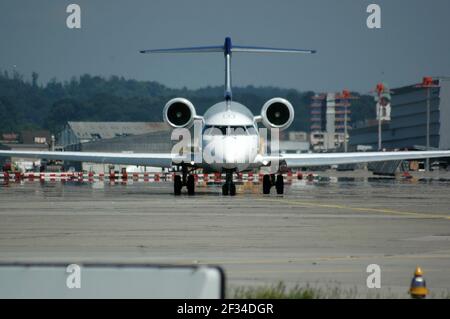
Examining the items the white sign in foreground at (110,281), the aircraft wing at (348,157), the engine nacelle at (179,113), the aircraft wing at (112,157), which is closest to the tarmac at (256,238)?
the white sign in foreground at (110,281)

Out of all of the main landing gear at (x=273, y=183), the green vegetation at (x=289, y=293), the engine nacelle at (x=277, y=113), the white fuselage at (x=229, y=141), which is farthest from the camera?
the engine nacelle at (x=277, y=113)

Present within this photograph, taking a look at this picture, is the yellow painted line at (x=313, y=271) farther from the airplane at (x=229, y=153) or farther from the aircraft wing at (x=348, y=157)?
the aircraft wing at (x=348, y=157)

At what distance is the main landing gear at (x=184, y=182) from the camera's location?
37.8m

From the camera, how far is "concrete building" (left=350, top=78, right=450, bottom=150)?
13275cm

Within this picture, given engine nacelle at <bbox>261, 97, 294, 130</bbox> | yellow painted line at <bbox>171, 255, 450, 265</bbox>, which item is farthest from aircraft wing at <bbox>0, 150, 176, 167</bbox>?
yellow painted line at <bbox>171, 255, 450, 265</bbox>

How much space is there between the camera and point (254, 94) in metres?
73.3

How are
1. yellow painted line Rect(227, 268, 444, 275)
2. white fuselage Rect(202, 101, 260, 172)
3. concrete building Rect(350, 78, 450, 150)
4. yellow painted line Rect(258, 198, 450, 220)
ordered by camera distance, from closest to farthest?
yellow painted line Rect(227, 268, 444, 275)
yellow painted line Rect(258, 198, 450, 220)
white fuselage Rect(202, 101, 260, 172)
concrete building Rect(350, 78, 450, 150)

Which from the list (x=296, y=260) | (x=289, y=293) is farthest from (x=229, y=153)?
(x=289, y=293)

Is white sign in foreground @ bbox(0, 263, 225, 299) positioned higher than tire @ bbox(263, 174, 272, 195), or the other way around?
tire @ bbox(263, 174, 272, 195)

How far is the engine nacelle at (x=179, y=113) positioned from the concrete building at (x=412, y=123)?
9211cm

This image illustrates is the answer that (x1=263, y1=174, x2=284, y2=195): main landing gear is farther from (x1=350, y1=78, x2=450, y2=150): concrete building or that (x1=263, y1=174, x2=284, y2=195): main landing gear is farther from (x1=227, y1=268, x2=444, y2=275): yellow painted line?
(x1=350, y1=78, x2=450, y2=150): concrete building

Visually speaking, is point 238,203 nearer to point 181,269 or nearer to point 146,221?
point 146,221

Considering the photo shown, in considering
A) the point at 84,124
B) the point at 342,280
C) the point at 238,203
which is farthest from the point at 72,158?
the point at 84,124

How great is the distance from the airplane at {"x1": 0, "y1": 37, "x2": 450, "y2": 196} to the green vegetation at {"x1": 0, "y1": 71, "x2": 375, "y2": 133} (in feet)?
98.2
